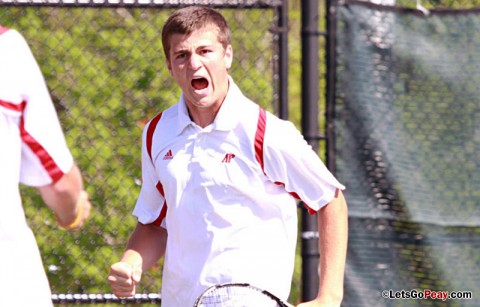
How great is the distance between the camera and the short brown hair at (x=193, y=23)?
3.72m

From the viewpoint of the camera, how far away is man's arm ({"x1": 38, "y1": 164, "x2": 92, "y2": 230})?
3.02 m

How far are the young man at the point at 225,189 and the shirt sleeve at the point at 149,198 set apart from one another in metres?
0.12

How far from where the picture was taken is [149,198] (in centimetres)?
396

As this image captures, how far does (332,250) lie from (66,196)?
1075 mm

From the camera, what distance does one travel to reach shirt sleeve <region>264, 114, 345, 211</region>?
3682 millimetres

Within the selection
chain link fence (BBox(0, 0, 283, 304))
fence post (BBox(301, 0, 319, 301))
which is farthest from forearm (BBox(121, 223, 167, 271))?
chain link fence (BBox(0, 0, 283, 304))

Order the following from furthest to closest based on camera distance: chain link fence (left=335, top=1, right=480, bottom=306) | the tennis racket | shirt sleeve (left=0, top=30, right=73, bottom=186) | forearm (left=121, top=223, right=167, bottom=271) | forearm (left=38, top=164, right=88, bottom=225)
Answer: chain link fence (left=335, top=1, right=480, bottom=306), forearm (left=121, top=223, right=167, bottom=271), the tennis racket, forearm (left=38, top=164, right=88, bottom=225), shirt sleeve (left=0, top=30, right=73, bottom=186)

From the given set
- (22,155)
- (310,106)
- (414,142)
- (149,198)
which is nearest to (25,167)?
(22,155)

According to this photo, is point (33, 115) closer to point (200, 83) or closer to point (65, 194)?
point (65, 194)

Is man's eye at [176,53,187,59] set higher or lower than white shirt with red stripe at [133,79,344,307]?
higher

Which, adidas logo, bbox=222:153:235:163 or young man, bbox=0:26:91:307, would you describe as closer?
young man, bbox=0:26:91:307

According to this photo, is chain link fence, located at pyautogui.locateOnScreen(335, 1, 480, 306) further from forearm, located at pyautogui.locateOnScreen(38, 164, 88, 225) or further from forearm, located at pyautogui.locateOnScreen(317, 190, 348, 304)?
forearm, located at pyautogui.locateOnScreen(38, 164, 88, 225)

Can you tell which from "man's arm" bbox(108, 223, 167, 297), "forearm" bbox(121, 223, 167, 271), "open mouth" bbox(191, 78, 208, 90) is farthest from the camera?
"forearm" bbox(121, 223, 167, 271)

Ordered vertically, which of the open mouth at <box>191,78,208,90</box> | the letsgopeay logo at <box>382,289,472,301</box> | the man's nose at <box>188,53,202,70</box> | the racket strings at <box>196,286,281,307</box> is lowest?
the letsgopeay logo at <box>382,289,472,301</box>
